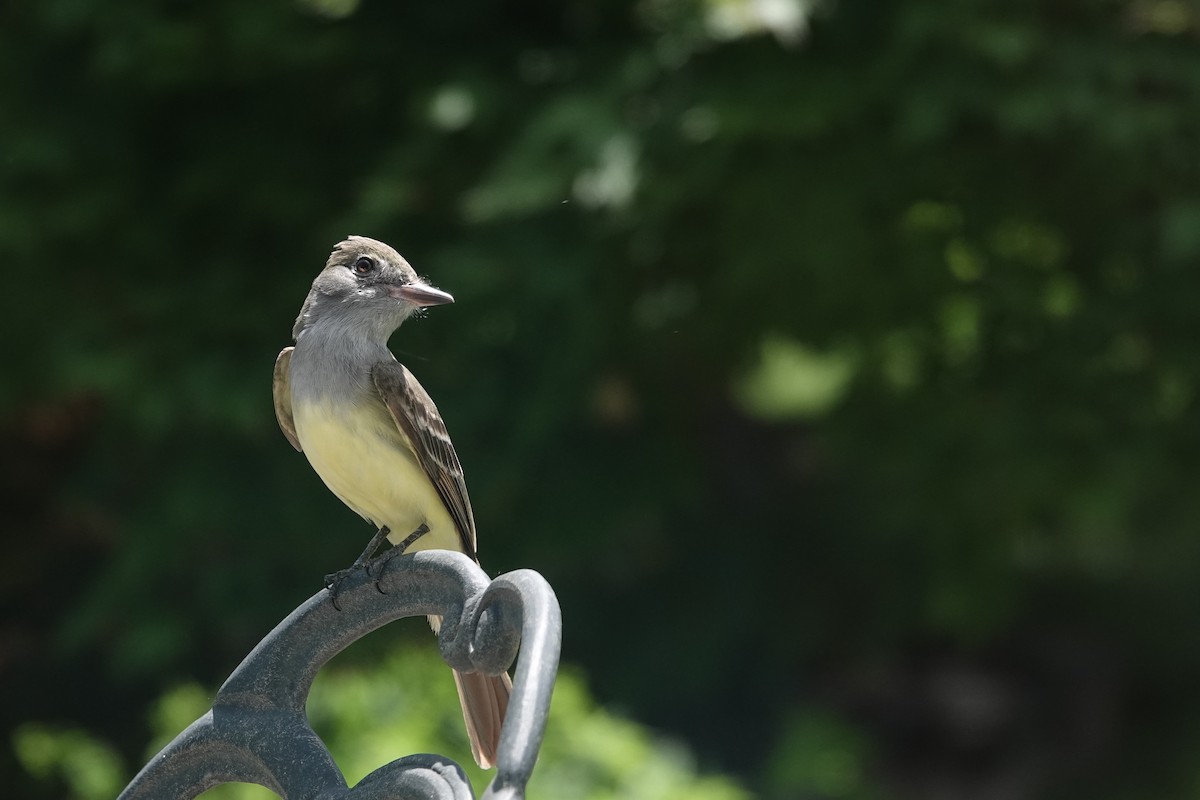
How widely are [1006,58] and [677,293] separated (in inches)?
78.0

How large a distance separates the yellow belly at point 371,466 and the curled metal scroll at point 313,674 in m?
0.70

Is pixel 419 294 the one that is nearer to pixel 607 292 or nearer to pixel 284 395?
pixel 284 395

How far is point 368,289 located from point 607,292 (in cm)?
301

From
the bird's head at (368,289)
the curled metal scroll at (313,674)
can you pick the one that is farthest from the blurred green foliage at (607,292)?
the curled metal scroll at (313,674)

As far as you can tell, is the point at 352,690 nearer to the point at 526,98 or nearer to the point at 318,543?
the point at 318,543

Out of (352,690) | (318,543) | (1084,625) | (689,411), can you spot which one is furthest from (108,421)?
(1084,625)

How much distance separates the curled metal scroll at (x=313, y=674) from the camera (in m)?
2.06

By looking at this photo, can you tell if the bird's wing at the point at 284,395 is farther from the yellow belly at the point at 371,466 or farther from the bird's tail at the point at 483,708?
the bird's tail at the point at 483,708

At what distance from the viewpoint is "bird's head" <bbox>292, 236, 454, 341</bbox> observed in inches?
130

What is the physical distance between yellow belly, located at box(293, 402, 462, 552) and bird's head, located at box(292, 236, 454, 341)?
0.21 metres

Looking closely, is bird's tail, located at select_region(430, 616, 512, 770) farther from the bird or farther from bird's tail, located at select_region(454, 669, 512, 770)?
the bird

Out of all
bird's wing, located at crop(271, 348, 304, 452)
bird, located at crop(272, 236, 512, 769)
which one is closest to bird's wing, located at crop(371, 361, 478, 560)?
bird, located at crop(272, 236, 512, 769)

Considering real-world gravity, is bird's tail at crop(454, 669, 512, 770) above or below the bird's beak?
below

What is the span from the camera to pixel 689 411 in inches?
304
